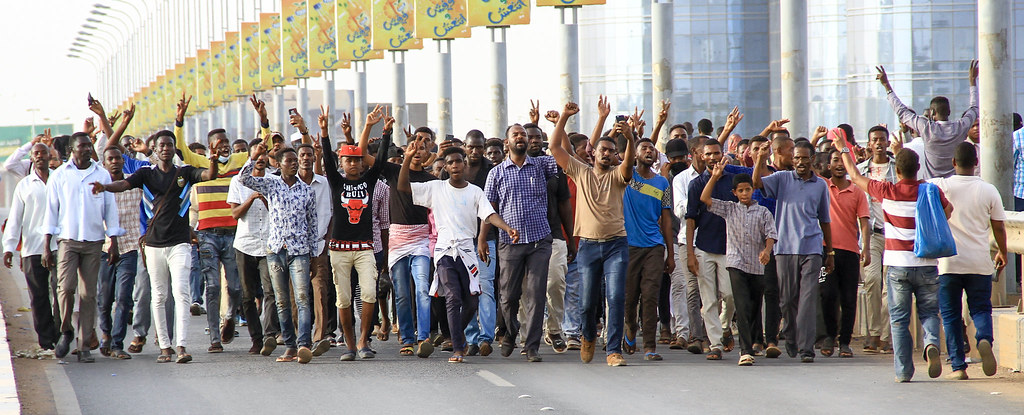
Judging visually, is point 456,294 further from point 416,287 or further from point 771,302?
point 771,302

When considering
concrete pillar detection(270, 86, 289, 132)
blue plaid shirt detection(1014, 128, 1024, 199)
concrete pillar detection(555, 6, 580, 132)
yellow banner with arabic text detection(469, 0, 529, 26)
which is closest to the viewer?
blue plaid shirt detection(1014, 128, 1024, 199)

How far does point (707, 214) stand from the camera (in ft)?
40.1

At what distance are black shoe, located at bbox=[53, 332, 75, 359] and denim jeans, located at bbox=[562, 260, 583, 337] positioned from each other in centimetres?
446

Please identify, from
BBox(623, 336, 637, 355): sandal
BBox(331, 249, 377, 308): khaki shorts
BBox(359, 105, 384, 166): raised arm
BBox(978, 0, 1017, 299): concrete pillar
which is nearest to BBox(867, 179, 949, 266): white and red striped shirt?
BBox(623, 336, 637, 355): sandal

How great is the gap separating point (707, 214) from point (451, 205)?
86.4 inches

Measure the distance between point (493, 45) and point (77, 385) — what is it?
13.9 metres

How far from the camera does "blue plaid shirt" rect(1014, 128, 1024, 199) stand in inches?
526

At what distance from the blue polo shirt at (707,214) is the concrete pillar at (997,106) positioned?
8.73 ft

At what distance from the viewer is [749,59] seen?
48.0 metres

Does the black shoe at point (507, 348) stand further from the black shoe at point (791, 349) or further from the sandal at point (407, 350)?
the black shoe at point (791, 349)

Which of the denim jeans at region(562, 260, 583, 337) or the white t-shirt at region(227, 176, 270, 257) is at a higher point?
the white t-shirt at region(227, 176, 270, 257)

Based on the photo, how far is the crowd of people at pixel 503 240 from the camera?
463 inches

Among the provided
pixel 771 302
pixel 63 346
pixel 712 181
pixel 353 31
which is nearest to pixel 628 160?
pixel 712 181

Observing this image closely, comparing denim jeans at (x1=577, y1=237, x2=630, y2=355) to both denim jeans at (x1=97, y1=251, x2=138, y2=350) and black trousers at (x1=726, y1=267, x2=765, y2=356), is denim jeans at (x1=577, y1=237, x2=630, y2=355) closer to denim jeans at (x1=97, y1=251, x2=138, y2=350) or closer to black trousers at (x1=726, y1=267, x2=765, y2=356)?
black trousers at (x1=726, y1=267, x2=765, y2=356)
